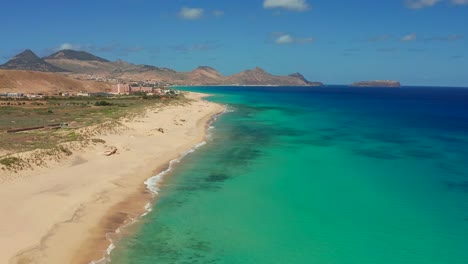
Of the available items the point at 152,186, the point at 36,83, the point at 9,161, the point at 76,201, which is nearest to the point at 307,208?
the point at 152,186

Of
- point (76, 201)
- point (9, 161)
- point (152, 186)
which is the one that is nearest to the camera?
point (76, 201)

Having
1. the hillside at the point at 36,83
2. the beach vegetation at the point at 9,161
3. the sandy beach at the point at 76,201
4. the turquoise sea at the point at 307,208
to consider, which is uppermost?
the hillside at the point at 36,83

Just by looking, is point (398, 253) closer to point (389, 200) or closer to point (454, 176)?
point (389, 200)

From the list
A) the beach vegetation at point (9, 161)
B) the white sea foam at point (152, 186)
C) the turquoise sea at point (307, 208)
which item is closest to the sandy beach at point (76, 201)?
the white sea foam at point (152, 186)

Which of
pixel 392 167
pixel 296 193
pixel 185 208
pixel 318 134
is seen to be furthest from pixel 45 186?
pixel 318 134

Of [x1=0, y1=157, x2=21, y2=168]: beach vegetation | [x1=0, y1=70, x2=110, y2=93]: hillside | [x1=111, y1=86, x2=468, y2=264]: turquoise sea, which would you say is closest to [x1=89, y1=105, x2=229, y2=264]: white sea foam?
[x1=111, y1=86, x2=468, y2=264]: turquoise sea

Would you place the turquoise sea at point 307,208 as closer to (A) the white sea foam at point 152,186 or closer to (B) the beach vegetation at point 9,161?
(A) the white sea foam at point 152,186

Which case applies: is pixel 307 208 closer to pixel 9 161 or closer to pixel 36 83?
pixel 9 161
